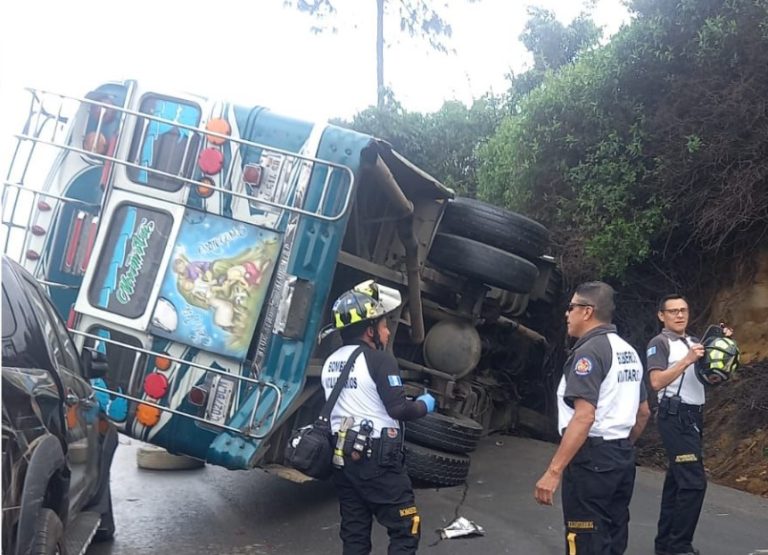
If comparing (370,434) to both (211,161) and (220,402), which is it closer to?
(220,402)

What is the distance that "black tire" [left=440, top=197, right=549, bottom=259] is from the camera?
6.47 m

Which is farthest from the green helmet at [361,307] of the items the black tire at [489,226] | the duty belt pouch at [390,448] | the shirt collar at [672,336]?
the black tire at [489,226]

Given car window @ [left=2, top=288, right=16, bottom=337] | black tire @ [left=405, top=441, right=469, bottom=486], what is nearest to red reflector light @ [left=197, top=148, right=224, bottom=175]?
car window @ [left=2, top=288, right=16, bottom=337]

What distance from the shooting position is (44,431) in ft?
9.82

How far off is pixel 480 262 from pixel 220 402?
254 cm

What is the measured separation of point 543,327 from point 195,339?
487 centimetres

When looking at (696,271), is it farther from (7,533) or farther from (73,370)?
(7,533)

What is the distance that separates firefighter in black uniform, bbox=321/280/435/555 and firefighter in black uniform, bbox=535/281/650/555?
65 centimetres

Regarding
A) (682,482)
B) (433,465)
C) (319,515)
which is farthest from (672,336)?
(319,515)

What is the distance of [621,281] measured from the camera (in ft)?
25.8

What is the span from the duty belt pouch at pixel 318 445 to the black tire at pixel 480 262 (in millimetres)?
2764

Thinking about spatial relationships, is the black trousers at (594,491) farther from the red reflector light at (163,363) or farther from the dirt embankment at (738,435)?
the dirt embankment at (738,435)

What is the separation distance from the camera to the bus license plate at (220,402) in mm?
4527

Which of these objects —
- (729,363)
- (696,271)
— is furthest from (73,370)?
(696,271)
